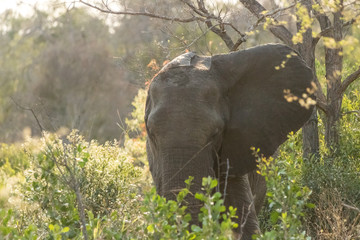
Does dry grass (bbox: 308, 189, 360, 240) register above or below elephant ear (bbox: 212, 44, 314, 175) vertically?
below

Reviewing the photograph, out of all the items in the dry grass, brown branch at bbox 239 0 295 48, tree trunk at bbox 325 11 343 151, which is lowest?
the dry grass

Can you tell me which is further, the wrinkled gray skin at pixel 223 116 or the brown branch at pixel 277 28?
the brown branch at pixel 277 28

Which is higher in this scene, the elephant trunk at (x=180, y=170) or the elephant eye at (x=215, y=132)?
the elephant eye at (x=215, y=132)

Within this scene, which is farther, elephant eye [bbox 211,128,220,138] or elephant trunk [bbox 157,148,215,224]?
elephant eye [bbox 211,128,220,138]

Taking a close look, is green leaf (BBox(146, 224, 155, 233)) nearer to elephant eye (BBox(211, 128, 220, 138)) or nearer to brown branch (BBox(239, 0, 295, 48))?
elephant eye (BBox(211, 128, 220, 138))

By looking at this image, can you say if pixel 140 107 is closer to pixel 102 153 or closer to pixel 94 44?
pixel 102 153

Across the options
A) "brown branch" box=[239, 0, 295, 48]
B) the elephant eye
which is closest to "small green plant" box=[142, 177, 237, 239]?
the elephant eye

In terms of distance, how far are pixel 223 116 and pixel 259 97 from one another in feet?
1.65

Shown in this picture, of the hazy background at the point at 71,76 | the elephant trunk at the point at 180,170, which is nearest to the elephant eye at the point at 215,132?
the elephant trunk at the point at 180,170

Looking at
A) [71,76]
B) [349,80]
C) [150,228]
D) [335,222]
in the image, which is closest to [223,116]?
[335,222]

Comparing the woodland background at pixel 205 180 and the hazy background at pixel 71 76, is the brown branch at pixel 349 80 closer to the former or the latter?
the woodland background at pixel 205 180

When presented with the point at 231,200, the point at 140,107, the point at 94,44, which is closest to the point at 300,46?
the point at 231,200

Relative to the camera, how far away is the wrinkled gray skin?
586 cm

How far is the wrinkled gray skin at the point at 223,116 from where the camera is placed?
5.86 meters
